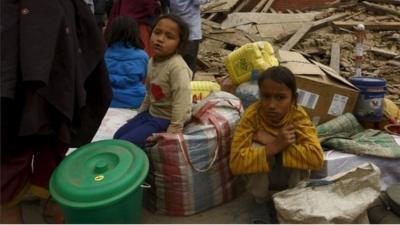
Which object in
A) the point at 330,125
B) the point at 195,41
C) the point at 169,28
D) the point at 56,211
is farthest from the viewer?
the point at 195,41

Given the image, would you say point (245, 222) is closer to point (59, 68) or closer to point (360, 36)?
point (59, 68)

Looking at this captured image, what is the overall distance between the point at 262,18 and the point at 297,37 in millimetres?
1719

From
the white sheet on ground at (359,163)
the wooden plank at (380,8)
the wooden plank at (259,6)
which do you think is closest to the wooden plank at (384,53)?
the wooden plank at (380,8)

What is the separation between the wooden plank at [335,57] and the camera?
8.92 m

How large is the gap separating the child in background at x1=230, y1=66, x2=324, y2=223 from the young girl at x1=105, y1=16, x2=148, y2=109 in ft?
6.05

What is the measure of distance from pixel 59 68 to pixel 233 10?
10.9 meters

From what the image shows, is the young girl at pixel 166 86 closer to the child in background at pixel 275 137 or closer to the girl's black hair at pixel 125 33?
the child in background at pixel 275 137

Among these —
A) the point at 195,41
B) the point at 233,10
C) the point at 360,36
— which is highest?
the point at 360,36

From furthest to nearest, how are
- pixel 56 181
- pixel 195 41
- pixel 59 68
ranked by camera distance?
pixel 195 41 → pixel 56 181 → pixel 59 68

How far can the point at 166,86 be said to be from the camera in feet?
11.4

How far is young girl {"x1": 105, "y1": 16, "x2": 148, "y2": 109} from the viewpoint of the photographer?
15.7 feet

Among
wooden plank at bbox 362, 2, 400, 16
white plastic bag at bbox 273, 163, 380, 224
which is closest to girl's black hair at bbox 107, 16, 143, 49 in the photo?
white plastic bag at bbox 273, 163, 380, 224

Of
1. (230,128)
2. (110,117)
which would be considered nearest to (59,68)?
(230,128)

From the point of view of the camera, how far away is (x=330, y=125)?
155 inches
